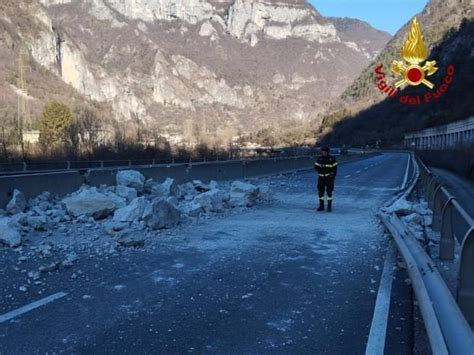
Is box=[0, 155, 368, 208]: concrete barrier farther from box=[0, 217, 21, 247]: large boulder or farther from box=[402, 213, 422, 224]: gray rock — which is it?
box=[402, 213, 422, 224]: gray rock

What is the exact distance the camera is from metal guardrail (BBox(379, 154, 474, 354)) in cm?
369

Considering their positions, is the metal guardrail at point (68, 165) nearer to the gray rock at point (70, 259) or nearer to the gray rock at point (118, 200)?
the gray rock at point (118, 200)

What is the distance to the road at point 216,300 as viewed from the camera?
4621 mm

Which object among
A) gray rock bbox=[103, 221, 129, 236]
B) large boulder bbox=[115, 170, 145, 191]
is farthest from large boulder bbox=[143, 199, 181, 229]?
large boulder bbox=[115, 170, 145, 191]

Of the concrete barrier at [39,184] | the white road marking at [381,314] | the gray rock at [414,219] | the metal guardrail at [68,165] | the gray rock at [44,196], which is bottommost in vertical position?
the metal guardrail at [68,165]

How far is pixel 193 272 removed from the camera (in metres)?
7.03

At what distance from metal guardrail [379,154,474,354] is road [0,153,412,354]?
0.31 m

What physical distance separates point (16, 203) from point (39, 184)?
1.57m

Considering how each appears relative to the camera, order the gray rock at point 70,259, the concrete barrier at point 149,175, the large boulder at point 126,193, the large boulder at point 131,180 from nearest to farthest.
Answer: the gray rock at point 70,259, the concrete barrier at point 149,175, the large boulder at point 126,193, the large boulder at point 131,180

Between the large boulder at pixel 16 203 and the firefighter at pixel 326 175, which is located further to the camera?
the firefighter at pixel 326 175

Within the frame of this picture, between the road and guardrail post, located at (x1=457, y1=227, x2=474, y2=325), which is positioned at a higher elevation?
guardrail post, located at (x1=457, y1=227, x2=474, y2=325)

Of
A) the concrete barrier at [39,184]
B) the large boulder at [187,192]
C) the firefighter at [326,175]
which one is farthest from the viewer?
the large boulder at [187,192]

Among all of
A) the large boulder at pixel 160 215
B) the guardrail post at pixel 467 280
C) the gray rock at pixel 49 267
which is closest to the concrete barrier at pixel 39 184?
the large boulder at pixel 160 215

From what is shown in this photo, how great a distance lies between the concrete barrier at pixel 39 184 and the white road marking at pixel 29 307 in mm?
5785
